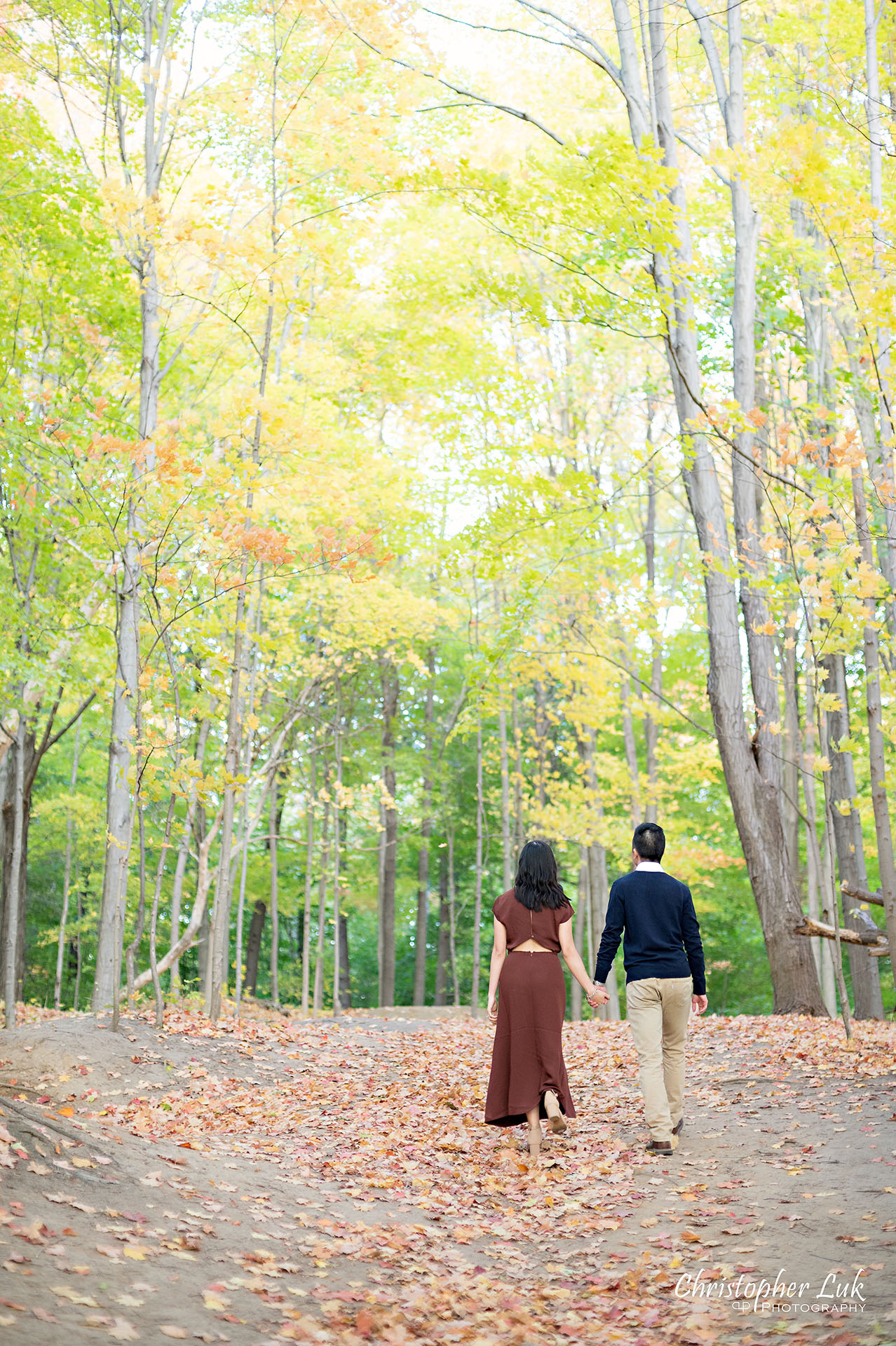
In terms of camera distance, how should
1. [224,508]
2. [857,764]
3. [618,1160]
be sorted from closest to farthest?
[618,1160] → [224,508] → [857,764]

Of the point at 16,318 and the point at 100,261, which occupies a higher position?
the point at 100,261

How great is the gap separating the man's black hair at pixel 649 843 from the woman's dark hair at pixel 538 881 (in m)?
0.49

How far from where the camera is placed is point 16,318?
1063cm

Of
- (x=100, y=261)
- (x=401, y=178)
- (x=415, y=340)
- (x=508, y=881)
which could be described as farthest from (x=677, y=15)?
(x=508, y=881)

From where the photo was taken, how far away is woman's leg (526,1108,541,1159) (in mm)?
5398

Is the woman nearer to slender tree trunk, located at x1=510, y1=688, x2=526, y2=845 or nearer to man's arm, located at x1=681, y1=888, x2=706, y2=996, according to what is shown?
man's arm, located at x1=681, y1=888, x2=706, y2=996

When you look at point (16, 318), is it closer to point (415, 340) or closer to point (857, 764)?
point (415, 340)

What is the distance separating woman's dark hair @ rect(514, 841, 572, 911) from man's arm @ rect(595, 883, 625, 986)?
0.25 m

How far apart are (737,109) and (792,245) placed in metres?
1.68

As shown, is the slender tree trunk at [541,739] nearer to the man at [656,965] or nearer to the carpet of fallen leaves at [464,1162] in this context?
the carpet of fallen leaves at [464,1162]

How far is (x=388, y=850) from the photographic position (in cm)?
2266

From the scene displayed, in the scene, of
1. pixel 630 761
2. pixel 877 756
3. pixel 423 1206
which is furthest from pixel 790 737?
pixel 423 1206

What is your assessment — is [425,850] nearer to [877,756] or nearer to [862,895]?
[862,895]

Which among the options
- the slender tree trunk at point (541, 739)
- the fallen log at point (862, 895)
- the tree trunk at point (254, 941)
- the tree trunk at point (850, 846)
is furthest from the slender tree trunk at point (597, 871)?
the tree trunk at point (254, 941)
